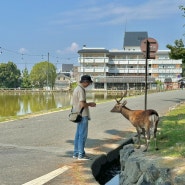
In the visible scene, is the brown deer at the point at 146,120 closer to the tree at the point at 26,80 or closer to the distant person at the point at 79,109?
the distant person at the point at 79,109

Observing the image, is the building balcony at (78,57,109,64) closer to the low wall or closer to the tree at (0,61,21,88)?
the tree at (0,61,21,88)

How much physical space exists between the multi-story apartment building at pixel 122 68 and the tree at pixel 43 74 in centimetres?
1245

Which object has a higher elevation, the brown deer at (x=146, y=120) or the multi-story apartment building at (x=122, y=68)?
the multi-story apartment building at (x=122, y=68)

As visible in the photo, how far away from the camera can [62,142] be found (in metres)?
9.09

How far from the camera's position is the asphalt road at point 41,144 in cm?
606

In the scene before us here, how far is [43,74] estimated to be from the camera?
92938mm

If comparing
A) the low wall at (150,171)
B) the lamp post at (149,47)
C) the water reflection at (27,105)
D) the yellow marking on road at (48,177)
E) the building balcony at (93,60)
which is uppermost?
the building balcony at (93,60)

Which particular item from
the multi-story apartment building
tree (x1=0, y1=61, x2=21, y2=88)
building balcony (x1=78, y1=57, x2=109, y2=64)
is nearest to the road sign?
the multi-story apartment building

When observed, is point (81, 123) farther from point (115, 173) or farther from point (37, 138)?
point (37, 138)

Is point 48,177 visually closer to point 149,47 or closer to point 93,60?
point 149,47

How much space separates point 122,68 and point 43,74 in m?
21.1

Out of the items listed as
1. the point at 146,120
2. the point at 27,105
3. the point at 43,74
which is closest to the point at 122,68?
the point at 43,74

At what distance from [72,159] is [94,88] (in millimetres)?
75258

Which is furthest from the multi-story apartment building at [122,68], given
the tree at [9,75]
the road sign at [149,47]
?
the road sign at [149,47]
